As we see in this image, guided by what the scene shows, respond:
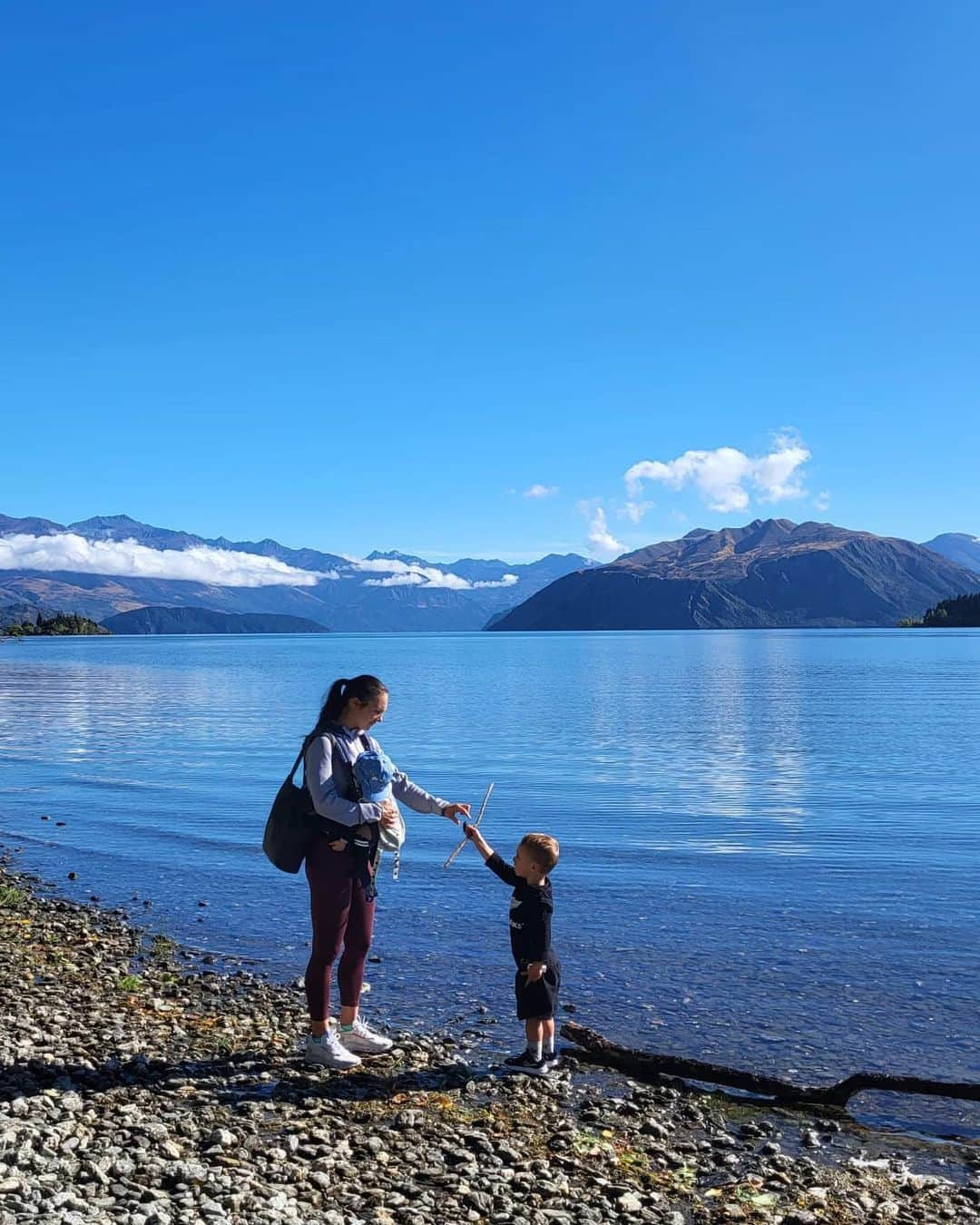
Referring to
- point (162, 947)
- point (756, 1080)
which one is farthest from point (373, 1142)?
point (162, 947)

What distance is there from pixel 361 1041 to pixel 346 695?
3947 mm

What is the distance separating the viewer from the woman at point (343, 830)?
10375 mm

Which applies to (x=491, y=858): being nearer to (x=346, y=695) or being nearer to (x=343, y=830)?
(x=343, y=830)

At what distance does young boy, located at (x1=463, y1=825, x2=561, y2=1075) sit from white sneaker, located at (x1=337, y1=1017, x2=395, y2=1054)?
61.8 inches

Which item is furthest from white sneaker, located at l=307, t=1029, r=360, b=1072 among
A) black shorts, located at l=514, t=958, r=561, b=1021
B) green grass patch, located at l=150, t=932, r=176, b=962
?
green grass patch, located at l=150, t=932, r=176, b=962

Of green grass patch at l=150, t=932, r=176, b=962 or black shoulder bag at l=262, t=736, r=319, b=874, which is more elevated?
black shoulder bag at l=262, t=736, r=319, b=874

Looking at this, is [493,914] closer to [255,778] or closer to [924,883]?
[924,883]

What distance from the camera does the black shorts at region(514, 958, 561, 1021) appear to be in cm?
1186

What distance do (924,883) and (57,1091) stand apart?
19432 millimetres

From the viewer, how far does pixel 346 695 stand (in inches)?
422

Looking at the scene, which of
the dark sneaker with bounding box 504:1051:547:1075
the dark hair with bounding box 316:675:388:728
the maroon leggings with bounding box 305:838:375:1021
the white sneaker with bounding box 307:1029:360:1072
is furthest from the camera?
the dark sneaker with bounding box 504:1051:547:1075

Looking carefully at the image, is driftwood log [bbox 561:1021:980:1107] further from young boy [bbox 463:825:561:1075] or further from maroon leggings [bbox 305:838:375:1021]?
maroon leggings [bbox 305:838:375:1021]

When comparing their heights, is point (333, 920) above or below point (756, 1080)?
above

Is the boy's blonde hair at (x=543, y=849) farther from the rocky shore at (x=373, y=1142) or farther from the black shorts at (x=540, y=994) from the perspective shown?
the rocky shore at (x=373, y=1142)
